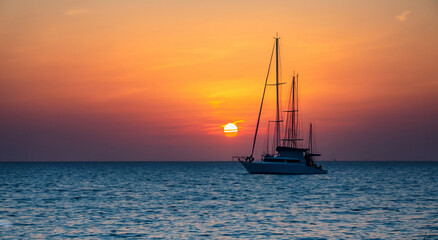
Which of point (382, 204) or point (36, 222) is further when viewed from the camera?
point (382, 204)

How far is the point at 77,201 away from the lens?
51594 millimetres

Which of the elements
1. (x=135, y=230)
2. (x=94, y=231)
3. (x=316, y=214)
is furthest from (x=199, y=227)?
(x=316, y=214)

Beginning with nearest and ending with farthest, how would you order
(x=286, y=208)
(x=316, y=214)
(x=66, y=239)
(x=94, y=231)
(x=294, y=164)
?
(x=66, y=239) < (x=94, y=231) < (x=316, y=214) < (x=286, y=208) < (x=294, y=164)

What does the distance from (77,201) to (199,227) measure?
22.8 meters

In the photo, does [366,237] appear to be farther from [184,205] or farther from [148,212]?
[184,205]

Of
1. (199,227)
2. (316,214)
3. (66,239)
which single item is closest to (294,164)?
(316,214)

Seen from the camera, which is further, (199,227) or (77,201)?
(77,201)

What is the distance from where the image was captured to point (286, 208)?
146ft

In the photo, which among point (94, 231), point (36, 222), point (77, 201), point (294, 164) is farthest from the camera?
point (294, 164)

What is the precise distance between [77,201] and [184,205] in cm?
1162

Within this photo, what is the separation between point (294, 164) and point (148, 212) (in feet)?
182

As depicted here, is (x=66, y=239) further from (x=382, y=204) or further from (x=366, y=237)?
(x=382, y=204)

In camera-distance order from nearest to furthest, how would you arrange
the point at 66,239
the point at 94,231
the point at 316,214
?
1. the point at 66,239
2. the point at 94,231
3. the point at 316,214

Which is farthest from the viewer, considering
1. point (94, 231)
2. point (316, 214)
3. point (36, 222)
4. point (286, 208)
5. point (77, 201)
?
point (77, 201)
